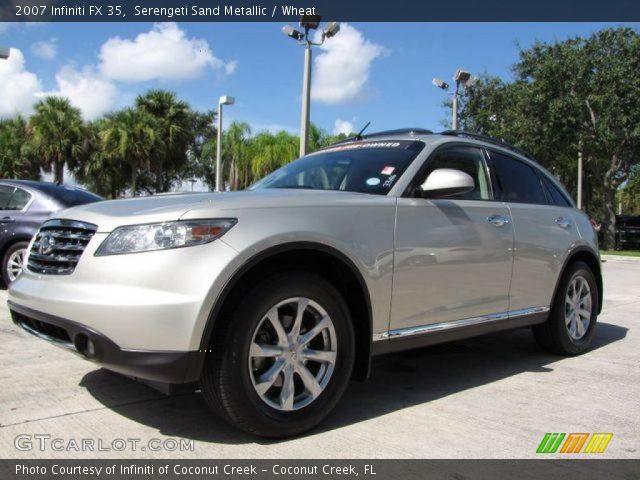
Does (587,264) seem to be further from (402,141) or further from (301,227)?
(301,227)

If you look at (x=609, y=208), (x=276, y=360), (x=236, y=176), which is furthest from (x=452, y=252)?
(x=236, y=176)

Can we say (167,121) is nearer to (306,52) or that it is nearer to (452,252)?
(306,52)

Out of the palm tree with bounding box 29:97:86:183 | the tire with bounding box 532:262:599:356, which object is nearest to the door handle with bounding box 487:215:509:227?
the tire with bounding box 532:262:599:356

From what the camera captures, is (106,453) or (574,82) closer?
(106,453)

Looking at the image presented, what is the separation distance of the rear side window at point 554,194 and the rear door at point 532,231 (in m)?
0.04

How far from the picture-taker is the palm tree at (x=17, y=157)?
1245 inches

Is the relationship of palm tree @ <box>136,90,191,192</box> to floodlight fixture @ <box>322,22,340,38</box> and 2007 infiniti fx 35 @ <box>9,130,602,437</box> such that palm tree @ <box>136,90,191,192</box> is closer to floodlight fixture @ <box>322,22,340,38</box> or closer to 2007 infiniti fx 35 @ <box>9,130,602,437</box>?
floodlight fixture @ <box>322,22,340,38</box>

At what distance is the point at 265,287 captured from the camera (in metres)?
2.97

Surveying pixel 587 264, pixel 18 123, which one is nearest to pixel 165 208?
pixel 587 264

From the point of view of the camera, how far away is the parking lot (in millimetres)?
3045

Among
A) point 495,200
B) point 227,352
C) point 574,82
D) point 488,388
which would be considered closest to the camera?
point 227,352

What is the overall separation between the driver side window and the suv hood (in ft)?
2.24

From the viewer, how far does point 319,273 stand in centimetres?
334

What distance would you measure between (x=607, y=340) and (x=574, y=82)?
792 inches
